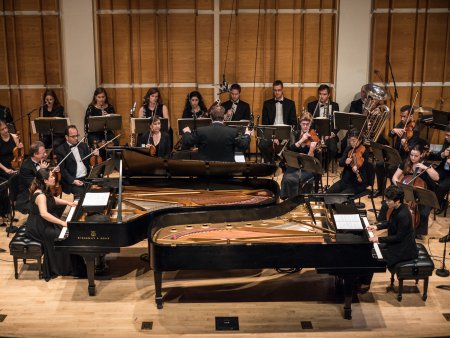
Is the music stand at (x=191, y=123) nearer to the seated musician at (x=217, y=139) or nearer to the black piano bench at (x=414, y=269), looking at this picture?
the seated musician at (x=217, y=139)

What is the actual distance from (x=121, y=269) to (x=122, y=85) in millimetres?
5142

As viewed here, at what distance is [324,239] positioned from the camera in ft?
17.6

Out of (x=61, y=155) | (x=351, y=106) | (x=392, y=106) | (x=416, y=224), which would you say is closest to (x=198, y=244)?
(x=416, y=224)

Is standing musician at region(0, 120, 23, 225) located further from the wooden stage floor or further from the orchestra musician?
the orchestra musician

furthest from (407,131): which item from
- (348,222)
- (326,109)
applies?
(348,222)

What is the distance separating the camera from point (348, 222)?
18.1ft

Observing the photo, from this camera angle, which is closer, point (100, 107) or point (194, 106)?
point (194, 106)

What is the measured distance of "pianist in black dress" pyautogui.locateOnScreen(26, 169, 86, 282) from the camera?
616cm

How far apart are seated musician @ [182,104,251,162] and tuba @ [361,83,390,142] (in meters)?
2.31

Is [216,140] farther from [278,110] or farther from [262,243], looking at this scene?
[278,110]

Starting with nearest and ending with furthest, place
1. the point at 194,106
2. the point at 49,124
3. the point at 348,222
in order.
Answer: the point at 348,222 < the point at 49,124 < the point at 194,106

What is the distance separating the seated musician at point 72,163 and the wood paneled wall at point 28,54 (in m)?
2.99

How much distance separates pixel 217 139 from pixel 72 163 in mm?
2251

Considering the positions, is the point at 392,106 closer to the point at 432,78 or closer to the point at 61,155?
the point at 432,78
